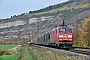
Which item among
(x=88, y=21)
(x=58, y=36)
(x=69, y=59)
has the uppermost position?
(x=88, y=21)

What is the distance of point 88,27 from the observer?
265 feet

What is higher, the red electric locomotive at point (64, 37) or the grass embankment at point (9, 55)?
the red electric locomotive at point (64, 37)

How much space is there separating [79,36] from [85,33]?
11.5 ft

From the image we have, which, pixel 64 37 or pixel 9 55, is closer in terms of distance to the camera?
pixel 9 55

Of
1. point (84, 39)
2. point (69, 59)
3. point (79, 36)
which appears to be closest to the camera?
point (69, 59)

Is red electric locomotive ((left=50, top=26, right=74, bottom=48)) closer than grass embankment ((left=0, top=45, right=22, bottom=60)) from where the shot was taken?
No

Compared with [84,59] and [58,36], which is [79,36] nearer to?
[58,36]

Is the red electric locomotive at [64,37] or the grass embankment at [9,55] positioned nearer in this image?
the grass embankment at [9,55]

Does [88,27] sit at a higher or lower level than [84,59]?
higher

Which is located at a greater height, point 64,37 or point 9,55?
point 64,37

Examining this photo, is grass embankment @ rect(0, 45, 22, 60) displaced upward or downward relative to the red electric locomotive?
downward

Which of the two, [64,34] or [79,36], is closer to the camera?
[64,34]

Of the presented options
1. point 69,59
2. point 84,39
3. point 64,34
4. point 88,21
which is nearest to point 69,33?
point 64,34

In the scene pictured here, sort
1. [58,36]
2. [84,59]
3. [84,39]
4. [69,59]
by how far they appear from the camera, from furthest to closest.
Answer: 1. [84,39]
2. [58,36]
3. [69,59]
4. [84,59]
